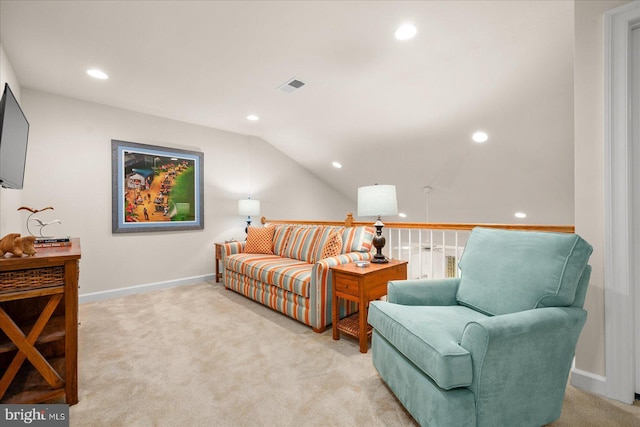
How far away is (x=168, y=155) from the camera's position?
396cm

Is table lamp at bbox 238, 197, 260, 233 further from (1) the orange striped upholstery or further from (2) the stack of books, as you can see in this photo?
(2) the stack of books

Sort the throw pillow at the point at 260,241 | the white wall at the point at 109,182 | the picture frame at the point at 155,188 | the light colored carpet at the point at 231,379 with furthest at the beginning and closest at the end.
A: the throw pillow at the point at 260,241 → the picture frame at the point at 155,188 → the white wall at the point at 109,182 → the light colored carpet at the point at 231,379

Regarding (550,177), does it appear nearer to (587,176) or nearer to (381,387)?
(587,176)

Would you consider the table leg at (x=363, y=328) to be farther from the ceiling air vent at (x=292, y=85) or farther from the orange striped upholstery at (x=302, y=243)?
the ceiling air vent at (x=292, y=85)

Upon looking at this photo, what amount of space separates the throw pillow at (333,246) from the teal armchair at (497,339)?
1181mm

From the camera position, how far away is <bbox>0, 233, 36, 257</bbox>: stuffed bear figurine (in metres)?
1.38

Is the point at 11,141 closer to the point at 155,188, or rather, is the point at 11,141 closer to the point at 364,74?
the point at 155,188

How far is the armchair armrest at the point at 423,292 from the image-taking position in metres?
1.73

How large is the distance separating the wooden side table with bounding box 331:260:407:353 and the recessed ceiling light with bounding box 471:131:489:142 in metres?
1.89

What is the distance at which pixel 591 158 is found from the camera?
1.62m

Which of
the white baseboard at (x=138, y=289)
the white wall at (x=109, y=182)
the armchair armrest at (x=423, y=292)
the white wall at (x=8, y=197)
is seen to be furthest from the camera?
the white baseboard at (x=138, y=289)

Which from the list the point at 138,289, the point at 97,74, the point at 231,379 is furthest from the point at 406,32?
the point at 138,289

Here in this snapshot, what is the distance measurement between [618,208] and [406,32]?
5.81 ft

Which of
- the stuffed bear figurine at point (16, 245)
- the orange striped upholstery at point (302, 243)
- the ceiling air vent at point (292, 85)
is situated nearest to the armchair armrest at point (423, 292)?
the orange striped upholstery at point (302, 243)
